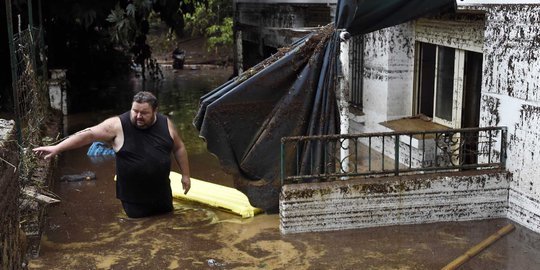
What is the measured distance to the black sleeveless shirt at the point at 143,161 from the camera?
21.6 feet

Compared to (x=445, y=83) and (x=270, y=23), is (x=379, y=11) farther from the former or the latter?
(x=270, y=23)

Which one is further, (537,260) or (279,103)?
(279,103)

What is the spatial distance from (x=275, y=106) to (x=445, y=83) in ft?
7.82

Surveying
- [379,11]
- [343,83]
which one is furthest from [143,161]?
[379,11]

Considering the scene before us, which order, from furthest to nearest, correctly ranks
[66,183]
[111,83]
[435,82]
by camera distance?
1. [111,83]
2. [66,183]
3. [435,82]

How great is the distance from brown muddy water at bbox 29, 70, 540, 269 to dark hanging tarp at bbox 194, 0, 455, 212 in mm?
567

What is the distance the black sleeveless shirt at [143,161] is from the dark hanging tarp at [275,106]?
460mm

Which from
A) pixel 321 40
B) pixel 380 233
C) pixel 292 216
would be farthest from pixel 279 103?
pixel 380 233

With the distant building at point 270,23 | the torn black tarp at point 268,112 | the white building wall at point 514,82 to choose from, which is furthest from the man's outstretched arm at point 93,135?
the distant building at point 270,23

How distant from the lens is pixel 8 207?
11.0ft

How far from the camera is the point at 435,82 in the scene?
26.8 feet

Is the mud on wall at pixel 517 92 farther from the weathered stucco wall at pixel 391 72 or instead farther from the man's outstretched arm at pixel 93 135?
the man's outstretched arm at pixel 93 135

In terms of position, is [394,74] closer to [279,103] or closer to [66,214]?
[279,103]

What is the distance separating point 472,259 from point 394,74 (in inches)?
134
